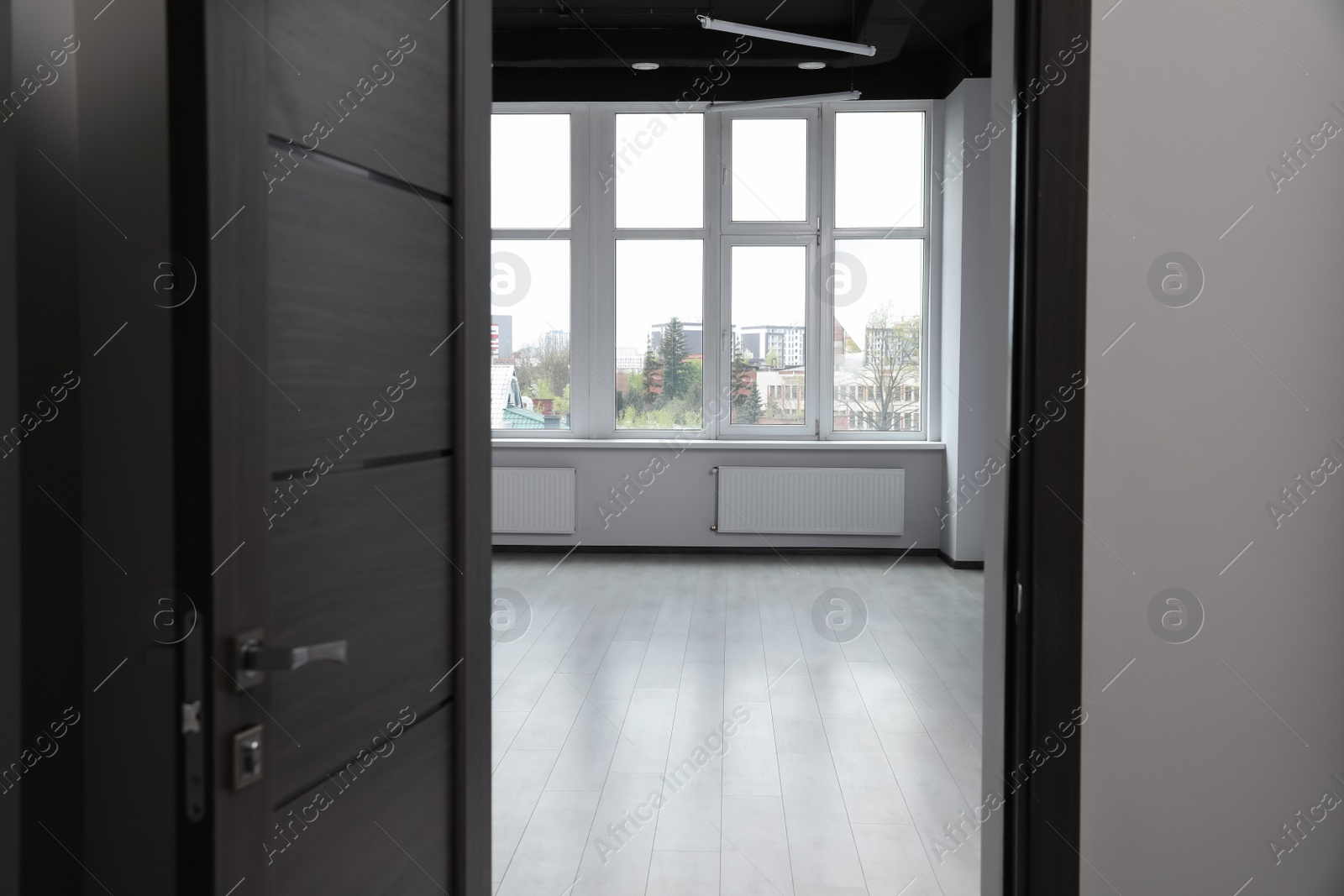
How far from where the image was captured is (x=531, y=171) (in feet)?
22.7

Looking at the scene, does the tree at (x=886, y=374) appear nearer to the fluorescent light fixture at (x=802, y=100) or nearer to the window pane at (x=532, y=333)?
the fluorescent light fixture at (x=802, y=100)

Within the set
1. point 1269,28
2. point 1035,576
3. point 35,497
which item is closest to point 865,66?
point 1269,28

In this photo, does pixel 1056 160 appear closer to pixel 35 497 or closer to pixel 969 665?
pixel 35 497

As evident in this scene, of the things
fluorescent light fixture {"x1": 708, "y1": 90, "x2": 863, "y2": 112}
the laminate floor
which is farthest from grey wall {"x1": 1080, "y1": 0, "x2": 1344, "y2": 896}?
fluorescent light fixture {"x1": 708, "y1": 90, "x2": 863, "y2": 112}

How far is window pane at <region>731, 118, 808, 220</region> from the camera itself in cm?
682

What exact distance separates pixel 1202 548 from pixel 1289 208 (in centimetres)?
57

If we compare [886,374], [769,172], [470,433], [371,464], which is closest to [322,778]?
[371,464]

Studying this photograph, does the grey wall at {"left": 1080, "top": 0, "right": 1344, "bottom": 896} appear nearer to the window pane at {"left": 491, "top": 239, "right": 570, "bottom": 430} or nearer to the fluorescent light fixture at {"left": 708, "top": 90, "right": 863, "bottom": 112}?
the fluorescent light fixture at {"left": 708, "top": 90, "right": 863, "bottom": 112}

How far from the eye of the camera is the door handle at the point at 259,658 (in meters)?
0.96

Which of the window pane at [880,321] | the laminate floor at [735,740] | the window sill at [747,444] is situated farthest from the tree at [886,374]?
the laminate floor at [735,740]

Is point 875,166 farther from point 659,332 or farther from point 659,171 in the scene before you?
point 659,332

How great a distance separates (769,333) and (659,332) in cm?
85

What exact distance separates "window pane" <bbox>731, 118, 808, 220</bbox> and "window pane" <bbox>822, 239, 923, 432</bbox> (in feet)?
1.72

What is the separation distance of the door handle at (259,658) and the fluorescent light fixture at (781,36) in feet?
14.9
